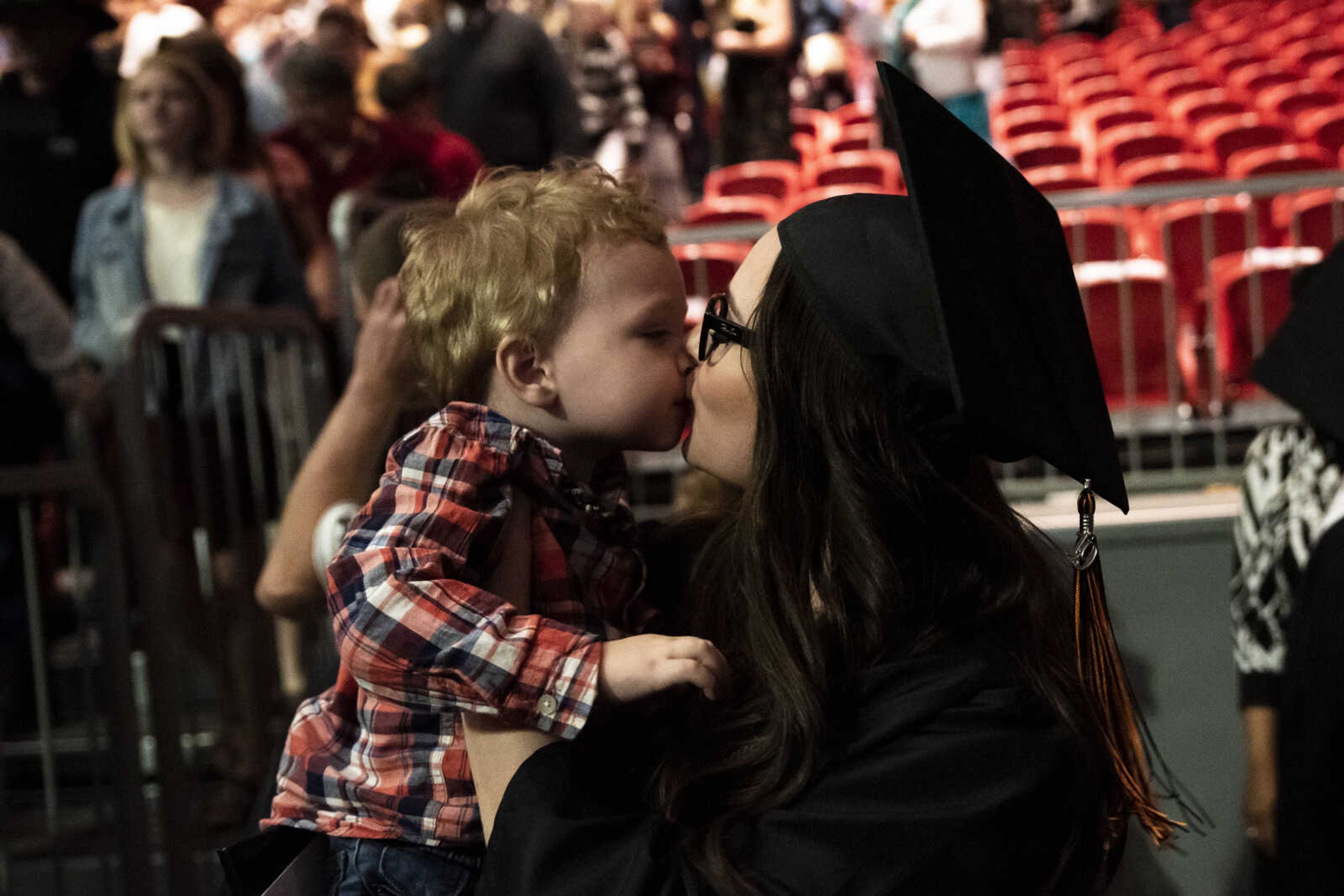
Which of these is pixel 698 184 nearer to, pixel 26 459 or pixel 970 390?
pixel 26 459

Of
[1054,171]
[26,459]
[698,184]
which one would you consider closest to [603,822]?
[26,459]

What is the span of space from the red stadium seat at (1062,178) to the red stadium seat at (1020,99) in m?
2.30

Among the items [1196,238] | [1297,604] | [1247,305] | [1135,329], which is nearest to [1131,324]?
[1135,329]

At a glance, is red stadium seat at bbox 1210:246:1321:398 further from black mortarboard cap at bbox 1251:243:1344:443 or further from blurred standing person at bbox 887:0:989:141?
black mortarboard cap at bbox 1251:243:1344:443

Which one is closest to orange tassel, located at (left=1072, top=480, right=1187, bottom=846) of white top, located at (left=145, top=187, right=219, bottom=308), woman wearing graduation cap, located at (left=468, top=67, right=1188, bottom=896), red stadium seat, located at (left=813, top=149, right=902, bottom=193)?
woman wearing graduation cap, located at (left=468, top=67, right=1188, bottom=896)

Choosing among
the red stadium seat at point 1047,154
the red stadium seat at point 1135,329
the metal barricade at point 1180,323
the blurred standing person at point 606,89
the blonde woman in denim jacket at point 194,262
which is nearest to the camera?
the blonde woman in denim jacket at point 194,262

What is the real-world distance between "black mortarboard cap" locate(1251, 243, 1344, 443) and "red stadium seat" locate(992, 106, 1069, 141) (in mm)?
7684

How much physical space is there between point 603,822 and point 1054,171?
317 inches

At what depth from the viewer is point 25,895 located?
4.39m

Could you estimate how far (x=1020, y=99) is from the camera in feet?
40.5

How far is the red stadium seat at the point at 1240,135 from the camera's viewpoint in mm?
9406

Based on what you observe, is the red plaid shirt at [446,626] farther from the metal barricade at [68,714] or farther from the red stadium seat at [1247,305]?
the red stadium seat at [1247,305]

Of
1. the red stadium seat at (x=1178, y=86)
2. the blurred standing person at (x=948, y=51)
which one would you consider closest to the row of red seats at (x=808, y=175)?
the blurred standing person at (x=948, y=51)

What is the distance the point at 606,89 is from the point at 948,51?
2427 mm
